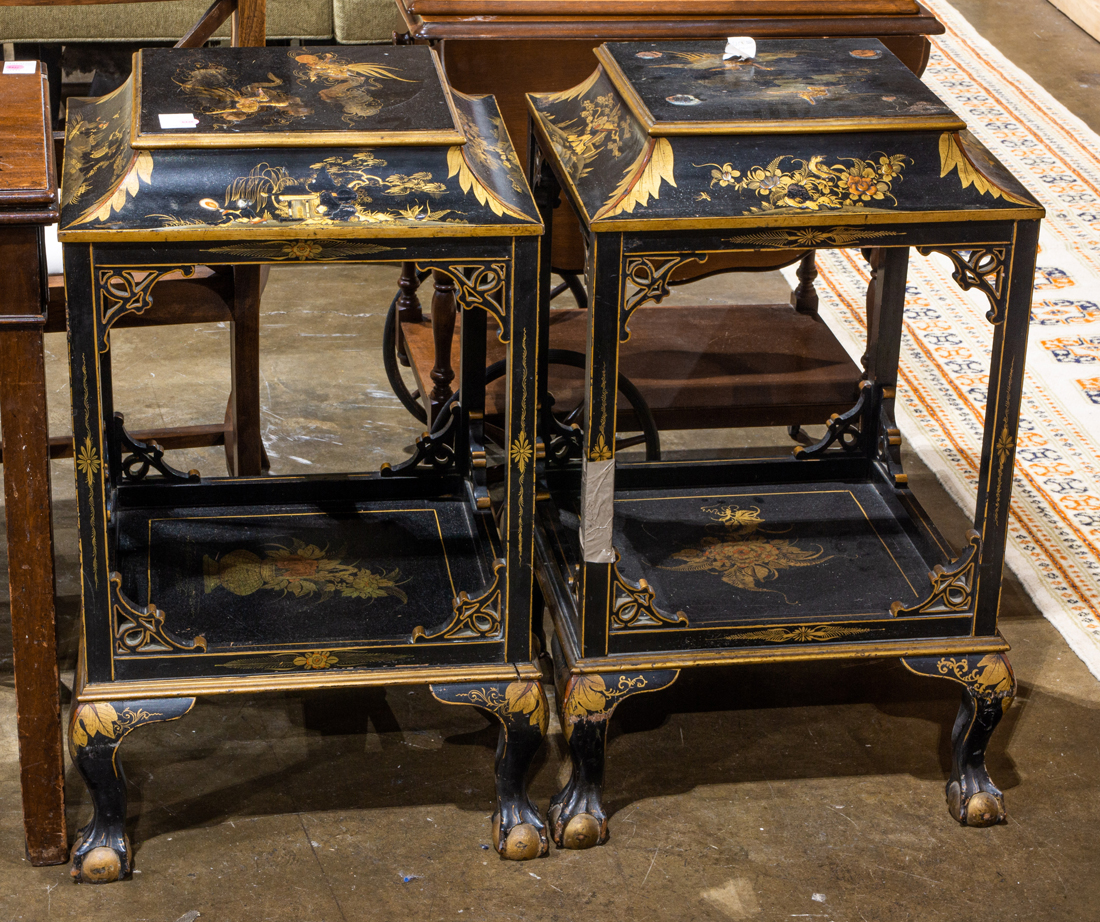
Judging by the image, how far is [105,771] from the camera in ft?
6.87

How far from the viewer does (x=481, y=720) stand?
257cm

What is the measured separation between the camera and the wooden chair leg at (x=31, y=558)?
187cm

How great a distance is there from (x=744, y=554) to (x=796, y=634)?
0.82ft

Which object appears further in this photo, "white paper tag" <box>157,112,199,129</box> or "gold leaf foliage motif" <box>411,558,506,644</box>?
"gold leaf foliage motif" <box>411,558,506,644</box>

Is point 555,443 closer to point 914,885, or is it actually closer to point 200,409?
point 914,885

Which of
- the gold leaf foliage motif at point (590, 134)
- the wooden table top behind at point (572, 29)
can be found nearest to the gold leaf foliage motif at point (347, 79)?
the gold leaf foliage motif at point (590, 134)

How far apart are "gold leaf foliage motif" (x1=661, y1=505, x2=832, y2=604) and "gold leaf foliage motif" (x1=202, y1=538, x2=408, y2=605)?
463 millimetres

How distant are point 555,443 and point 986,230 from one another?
3.16 feet

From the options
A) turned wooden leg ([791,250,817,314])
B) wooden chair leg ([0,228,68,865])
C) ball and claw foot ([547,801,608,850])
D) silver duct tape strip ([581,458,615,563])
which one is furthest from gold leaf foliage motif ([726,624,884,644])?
turned wooden leg ([791,250,817,314])

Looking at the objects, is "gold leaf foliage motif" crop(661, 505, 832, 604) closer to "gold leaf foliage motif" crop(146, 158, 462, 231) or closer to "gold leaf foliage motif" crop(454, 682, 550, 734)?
"gold leaf foliage motif" crop(454, 682, 550, 734)

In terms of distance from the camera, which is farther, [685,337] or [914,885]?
[685,337]

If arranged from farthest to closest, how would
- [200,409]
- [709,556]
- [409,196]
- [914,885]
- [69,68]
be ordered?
1. [69,68]
2. [200,409]
3. [709,556]
4. [914,885]
5. [409,196]

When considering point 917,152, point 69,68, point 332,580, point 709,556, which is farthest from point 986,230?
point 69,68

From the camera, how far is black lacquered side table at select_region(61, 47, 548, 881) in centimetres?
185
